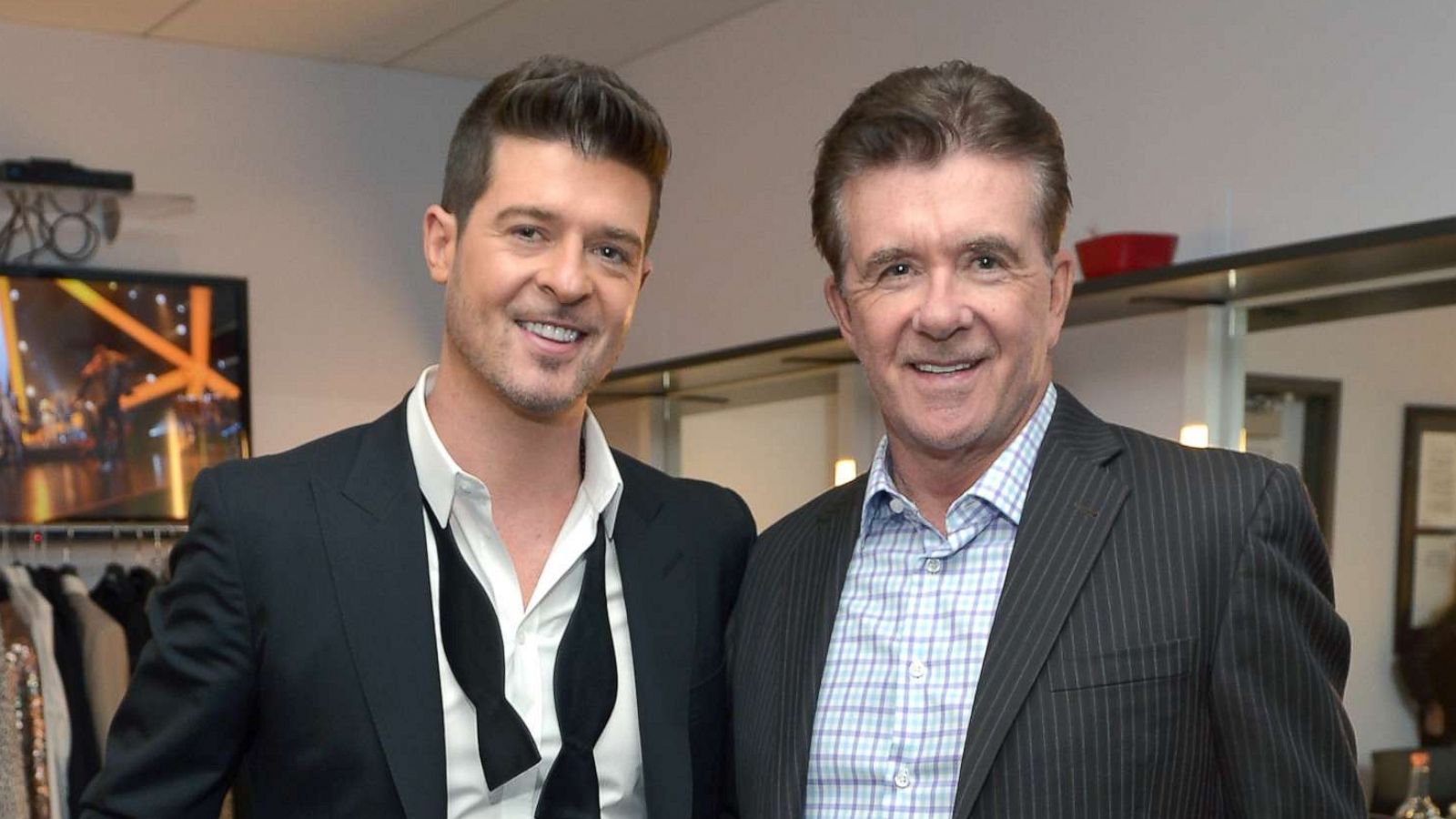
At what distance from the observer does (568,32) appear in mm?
5277

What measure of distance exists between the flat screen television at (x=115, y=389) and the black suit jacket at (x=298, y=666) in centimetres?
330

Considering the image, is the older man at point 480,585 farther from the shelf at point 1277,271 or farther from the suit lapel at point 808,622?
the shelf at point 1277,271

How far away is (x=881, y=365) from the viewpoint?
1818 mm

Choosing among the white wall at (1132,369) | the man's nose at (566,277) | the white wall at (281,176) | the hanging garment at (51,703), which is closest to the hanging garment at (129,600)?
the hanging garment at (51,703)

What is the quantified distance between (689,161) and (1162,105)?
1.91 metres

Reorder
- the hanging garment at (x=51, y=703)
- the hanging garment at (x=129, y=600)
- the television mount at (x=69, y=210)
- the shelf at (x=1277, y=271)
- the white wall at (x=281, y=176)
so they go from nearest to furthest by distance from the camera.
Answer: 1. the shelf at (x=1277, y=271)
2. the hanging garment at (x=51, y=703)
3. the hanging garment at (x=129, y=600)
4. the television mount at (x=69, y=210)
5. the white wall at (x=281, y=176)

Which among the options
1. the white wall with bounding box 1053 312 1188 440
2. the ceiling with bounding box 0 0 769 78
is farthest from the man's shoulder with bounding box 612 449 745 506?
the ceiling with bounding box 0 0 769 78

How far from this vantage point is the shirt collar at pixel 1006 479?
5.94ft

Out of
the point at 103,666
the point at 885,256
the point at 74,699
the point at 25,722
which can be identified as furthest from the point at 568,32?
the point at 885,256

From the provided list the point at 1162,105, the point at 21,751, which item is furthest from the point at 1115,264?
the point at 21,751

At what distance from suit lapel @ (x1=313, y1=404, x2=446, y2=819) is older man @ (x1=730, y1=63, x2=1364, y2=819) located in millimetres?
352

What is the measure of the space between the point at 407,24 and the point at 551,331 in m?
3.52

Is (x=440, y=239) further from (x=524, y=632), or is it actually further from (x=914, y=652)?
(x=914, y=652)

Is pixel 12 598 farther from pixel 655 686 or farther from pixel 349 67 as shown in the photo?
pixel 655 686
